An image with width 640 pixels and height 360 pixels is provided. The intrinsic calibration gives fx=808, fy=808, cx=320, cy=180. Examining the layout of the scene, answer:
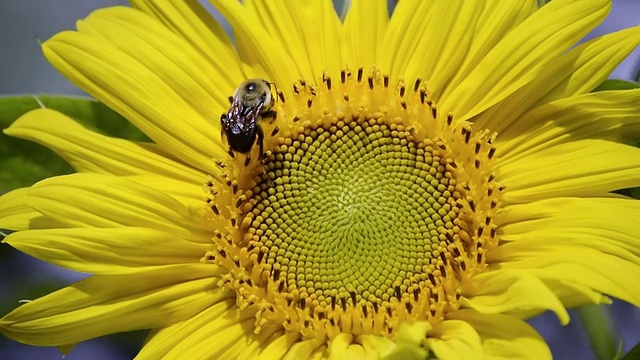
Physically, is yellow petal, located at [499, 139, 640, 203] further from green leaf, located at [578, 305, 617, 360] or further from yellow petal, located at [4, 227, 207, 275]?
yellow petal, located at [4, 227, 207, 275]

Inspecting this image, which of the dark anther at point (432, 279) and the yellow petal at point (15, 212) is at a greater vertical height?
the yellow petal at point (15, 212)

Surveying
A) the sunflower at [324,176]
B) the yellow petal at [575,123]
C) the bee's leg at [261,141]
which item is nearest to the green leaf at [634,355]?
the sunflower at [324,176]

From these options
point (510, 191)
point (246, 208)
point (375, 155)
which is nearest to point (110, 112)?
point (246, 208)

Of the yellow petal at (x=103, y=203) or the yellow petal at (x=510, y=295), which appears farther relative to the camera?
the yellow petal at (x=103, y=203)

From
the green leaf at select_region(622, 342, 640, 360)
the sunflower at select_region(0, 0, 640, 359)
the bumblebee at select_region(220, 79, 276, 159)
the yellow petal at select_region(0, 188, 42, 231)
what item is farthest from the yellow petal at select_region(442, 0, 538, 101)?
the yellow petal at select_region(0, 188, 42, 231)

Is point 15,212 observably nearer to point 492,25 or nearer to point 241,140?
point 241,140

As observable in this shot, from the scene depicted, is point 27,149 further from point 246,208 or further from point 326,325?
point 326,325

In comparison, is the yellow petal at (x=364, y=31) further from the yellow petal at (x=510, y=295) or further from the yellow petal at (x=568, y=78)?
the yellow petal at (x=510, y=295)
